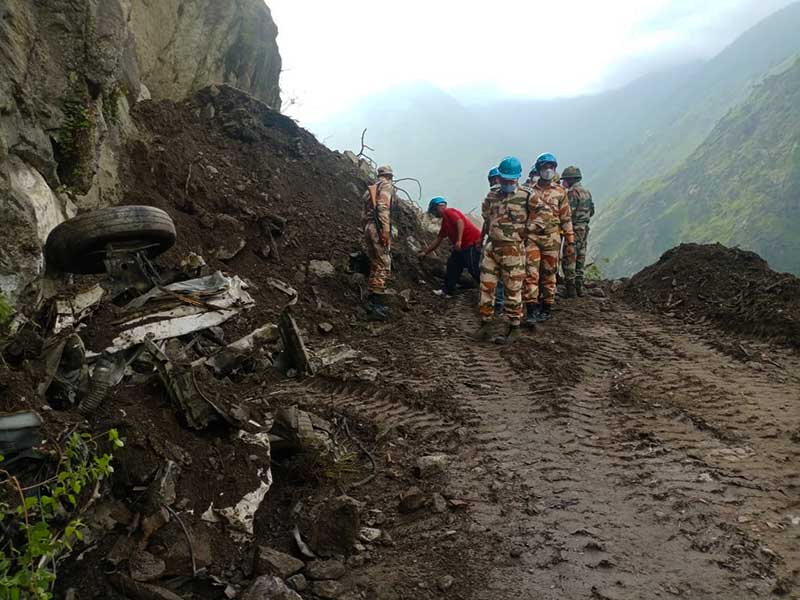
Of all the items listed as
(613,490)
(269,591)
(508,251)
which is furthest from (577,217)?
(269,591)

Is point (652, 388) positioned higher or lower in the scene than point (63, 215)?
lower

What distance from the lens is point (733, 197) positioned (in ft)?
249

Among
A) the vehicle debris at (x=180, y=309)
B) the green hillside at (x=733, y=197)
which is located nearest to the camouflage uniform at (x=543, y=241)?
the vehicle debris at (x=180, y=309)

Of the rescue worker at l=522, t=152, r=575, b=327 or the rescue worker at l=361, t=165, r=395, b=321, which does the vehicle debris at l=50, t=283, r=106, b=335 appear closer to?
the rescue worker at l=361, t=165, r=395, b=321

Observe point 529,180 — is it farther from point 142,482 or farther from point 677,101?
point 677,101

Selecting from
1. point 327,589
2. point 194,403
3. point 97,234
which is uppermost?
point 97,234

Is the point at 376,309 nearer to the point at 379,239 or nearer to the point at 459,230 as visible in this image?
the point at 379,239

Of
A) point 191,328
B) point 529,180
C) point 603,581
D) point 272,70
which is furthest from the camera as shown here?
point 272,70

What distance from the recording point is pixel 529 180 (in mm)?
9852

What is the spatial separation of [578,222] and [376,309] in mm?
4388

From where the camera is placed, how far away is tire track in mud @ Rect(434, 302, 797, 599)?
267 cm

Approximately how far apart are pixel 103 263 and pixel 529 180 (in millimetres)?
7230

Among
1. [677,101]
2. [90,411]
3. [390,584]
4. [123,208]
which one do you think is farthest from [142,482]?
[677,101]

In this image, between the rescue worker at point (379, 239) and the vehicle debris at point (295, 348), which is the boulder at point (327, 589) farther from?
the rescue worker at point (379, 239)
